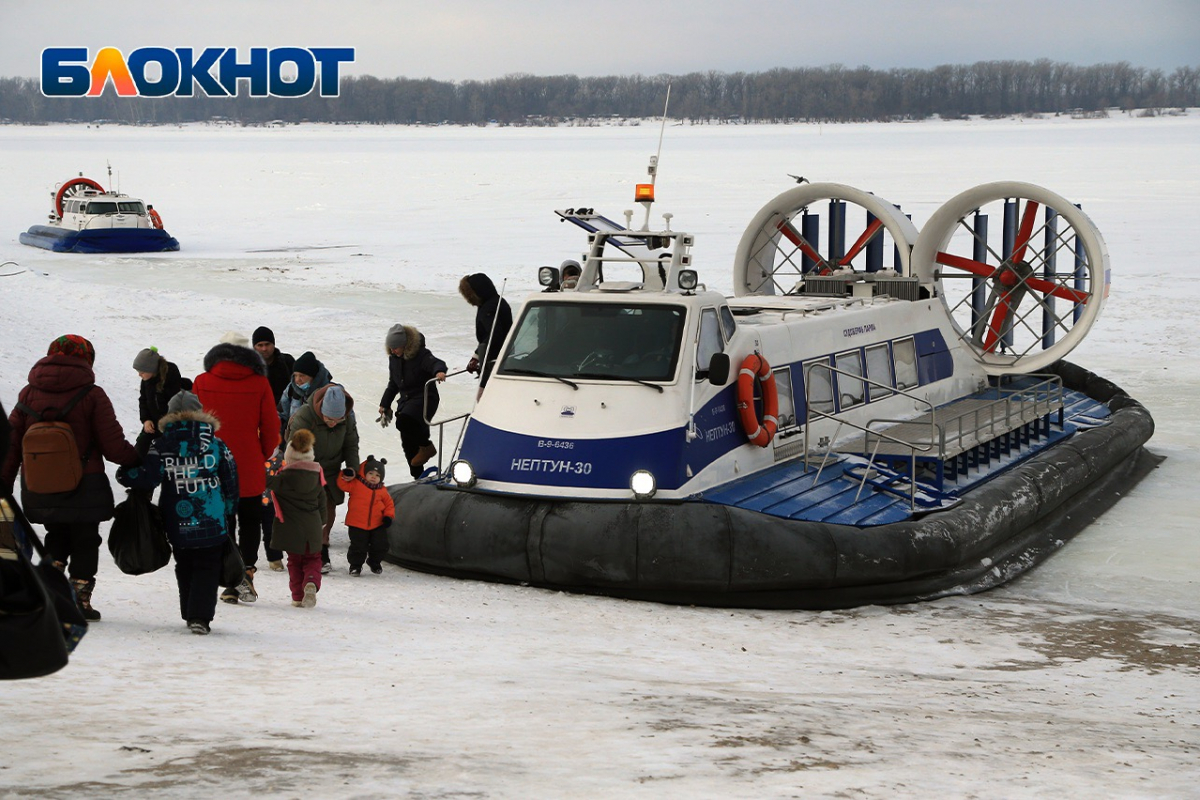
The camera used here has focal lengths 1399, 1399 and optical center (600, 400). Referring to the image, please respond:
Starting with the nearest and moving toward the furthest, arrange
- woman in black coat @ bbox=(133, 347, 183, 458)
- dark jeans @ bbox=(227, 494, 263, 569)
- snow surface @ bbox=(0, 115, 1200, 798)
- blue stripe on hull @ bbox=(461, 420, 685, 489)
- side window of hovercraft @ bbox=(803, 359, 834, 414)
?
snow surface @ bbox=(0, 115, 1200, 798) < dark jeans @ bbox=(227, 494, 263, 569) < woman in black coat @ bbox=(133, 347, 183, 458) < blue stripe on hull @ bbox=(461, 420, 685, 489) < side window of hovercraft @ bbox=(803, 359, 834, 414)

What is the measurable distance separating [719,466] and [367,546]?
175 centimetres

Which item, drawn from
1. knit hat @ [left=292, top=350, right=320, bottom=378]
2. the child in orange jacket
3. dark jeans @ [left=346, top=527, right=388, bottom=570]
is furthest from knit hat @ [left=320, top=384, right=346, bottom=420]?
dark jeans @ [left=346, top=527, right=388, bottom=570]

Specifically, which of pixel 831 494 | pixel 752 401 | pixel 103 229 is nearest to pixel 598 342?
pixel 752 401

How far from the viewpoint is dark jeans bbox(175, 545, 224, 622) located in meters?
4.87

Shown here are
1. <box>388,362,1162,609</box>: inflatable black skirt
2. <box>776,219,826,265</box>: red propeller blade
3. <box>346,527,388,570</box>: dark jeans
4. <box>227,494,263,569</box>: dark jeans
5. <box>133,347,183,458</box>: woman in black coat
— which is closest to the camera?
<box>227,494,263,569</box>: dark jeans

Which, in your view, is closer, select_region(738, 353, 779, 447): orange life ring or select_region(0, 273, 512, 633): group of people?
select_region(0, 273, 512, 633): group of people

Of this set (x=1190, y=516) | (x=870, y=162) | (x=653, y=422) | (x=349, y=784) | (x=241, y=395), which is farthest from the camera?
(x=870, y=162)

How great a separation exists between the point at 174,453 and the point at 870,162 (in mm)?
43440

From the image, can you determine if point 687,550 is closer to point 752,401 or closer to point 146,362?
point 752,401

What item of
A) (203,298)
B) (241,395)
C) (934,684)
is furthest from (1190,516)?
(203,298)

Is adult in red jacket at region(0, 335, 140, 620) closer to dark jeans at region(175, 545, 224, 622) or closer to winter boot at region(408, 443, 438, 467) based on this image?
dark jeans at region(175, 545, 224, 622)

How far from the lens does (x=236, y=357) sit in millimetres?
5582

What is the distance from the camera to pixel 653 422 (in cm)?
661

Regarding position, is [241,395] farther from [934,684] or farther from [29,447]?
[934,684]
